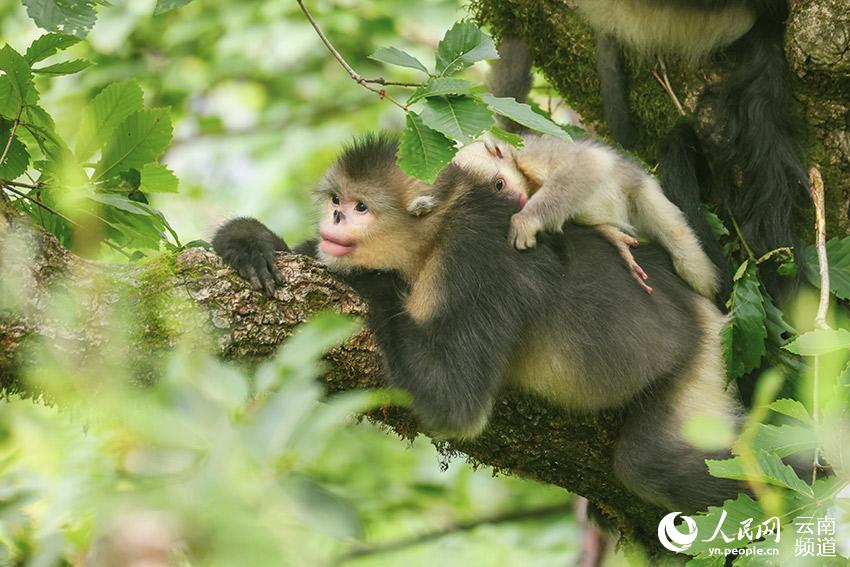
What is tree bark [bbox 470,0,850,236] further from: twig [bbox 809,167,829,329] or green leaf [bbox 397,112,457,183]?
green leaf [bbox 397,112,457,183]

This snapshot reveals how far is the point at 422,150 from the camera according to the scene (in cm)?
243

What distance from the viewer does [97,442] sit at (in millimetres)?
1572

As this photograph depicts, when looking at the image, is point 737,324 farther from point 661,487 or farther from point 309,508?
point 309,508

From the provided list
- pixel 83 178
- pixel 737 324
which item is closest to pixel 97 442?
pixel 83 178

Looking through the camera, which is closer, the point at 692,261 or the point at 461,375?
the point at 461,375

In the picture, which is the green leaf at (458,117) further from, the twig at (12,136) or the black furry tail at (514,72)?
the black furry tail at (514,72)

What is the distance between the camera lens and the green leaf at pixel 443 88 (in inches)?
91.7

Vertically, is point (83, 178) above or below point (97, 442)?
below

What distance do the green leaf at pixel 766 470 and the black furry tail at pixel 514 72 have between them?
2.51m

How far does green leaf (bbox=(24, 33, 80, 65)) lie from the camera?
99.2 inches

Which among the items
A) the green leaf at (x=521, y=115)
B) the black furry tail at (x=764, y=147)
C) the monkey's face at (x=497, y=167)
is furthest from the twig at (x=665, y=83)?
the green leaf at (x=521, y=115)

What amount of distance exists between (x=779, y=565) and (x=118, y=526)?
5.17 ft

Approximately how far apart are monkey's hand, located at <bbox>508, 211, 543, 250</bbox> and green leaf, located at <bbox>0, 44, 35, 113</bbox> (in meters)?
1.47

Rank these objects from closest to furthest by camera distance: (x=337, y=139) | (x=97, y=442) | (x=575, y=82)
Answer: (x=97, y=442), (x=575, y=82), (x=337, y=139)
